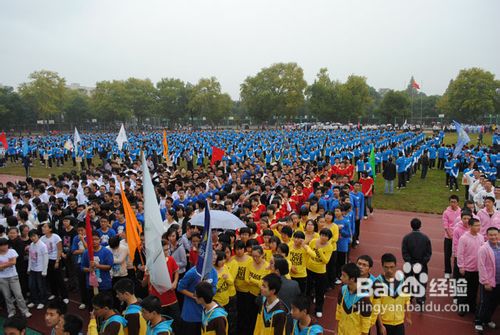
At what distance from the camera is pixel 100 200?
874cm

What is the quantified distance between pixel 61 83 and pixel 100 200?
59.3 m

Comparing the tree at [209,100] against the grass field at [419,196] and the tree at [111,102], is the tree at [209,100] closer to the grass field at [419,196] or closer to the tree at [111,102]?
the tree at [111,102]

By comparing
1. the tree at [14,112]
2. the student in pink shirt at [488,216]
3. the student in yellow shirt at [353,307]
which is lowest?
the student in yellow shirt at [353,307]

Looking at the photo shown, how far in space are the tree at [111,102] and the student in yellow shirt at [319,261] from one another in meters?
59.0

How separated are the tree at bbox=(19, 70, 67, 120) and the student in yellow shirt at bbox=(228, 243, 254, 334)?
61.7 meters

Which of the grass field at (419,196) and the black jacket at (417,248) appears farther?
the grass field at (419,196)

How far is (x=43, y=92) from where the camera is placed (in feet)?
188

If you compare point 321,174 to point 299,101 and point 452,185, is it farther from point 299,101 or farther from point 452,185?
point 299,101

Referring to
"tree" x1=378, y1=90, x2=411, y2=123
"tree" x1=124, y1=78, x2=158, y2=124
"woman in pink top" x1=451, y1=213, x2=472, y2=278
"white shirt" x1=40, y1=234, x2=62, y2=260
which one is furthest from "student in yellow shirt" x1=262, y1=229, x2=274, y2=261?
"tree" x1=124, y1=78, x2=158, y2=124

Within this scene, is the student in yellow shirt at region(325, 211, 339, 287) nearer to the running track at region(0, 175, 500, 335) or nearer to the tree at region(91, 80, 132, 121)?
the running track at region(0, 175, 500, 335)

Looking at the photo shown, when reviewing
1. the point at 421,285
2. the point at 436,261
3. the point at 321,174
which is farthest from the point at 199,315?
the point at 321,174

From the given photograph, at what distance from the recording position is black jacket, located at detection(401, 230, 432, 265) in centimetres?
562

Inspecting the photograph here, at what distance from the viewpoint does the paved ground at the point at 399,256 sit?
5621 mm

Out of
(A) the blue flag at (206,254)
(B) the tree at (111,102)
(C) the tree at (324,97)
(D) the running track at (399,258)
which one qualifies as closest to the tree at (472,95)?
(C) the tree at (324,97)
